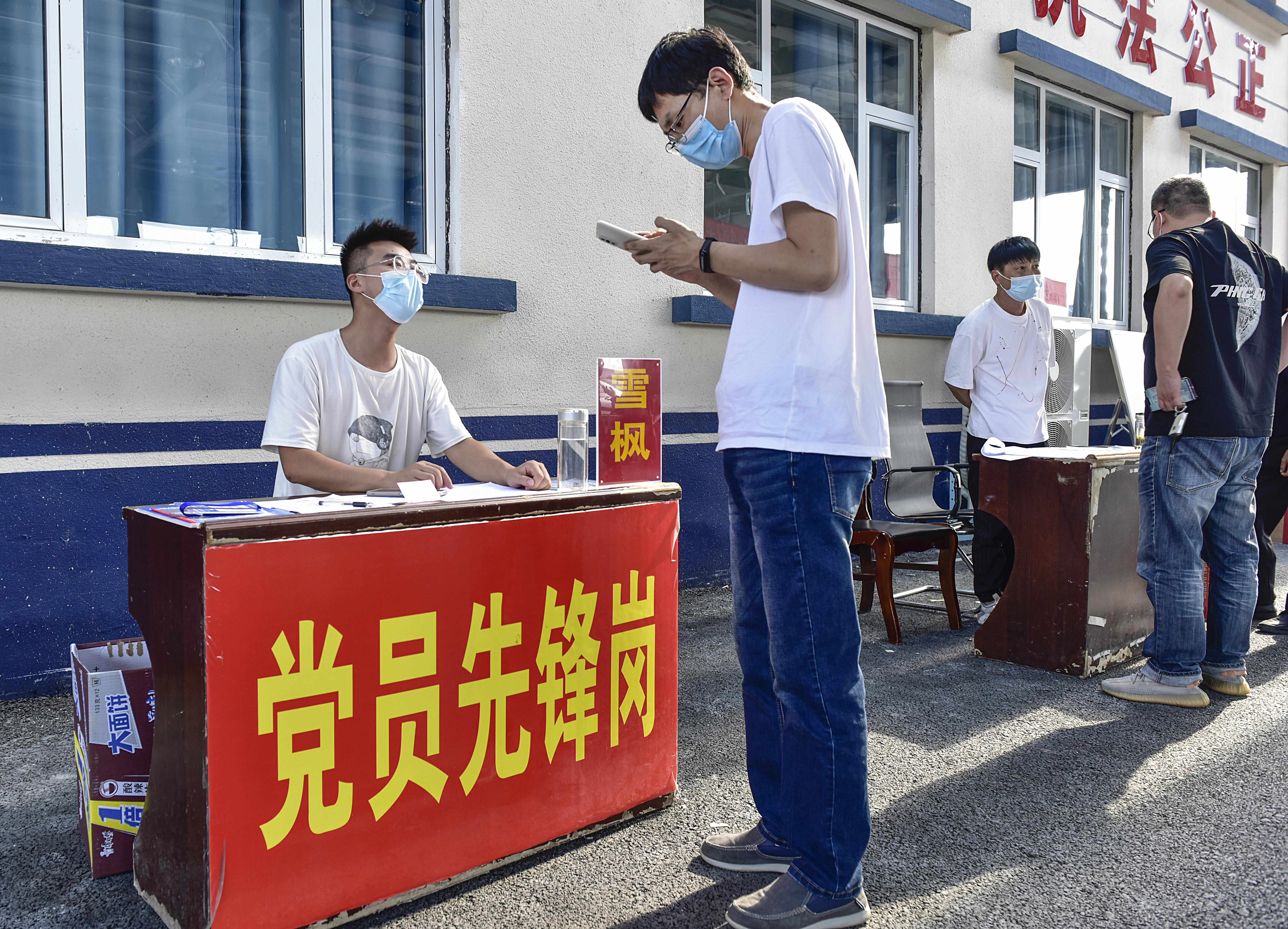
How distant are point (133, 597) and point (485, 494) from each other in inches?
29.6

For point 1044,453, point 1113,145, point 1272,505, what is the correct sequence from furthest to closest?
point 1113,145
point 1272,505
point 1044,453

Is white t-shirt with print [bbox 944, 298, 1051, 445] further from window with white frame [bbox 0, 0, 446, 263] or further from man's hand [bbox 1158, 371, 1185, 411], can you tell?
window with white frame [bbox 0, 0, 446, 263]

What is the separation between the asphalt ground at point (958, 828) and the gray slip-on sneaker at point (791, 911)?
0.26ft

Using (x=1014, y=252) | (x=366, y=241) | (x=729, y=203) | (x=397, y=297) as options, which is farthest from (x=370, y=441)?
(x=729, y=203)

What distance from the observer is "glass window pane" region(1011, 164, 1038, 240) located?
7.22 m

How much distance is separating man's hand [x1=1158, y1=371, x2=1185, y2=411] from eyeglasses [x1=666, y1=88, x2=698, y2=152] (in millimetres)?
2087

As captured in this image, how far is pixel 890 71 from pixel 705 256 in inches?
207

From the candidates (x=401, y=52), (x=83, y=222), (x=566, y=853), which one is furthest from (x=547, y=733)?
(x=401, y=52)

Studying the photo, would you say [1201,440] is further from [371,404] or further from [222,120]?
[222,120]

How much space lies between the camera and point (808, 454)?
1786 millimetres

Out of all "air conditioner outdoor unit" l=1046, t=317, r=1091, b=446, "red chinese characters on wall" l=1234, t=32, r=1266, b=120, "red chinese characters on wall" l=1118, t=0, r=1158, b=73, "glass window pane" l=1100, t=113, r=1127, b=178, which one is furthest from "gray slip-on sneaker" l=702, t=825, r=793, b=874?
"red chinese characters on wall" l=1234, t=32, r=1266, b=120

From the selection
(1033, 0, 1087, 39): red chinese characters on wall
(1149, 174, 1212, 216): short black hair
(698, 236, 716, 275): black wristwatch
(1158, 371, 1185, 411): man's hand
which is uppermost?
(1033, 0, 1087, 39): red chinese characters on wall

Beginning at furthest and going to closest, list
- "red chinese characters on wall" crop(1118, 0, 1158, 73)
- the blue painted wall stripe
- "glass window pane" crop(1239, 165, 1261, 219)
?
"glass window pane" crop(1239, 165, 1261, 219)
"red chinese characters on wall" crop(1118, 0, 1158, 73)
the blue painted wall stripe

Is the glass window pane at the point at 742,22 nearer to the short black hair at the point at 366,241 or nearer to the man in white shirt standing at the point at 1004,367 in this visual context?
the man in white shirt standing at the point at 1004,367
